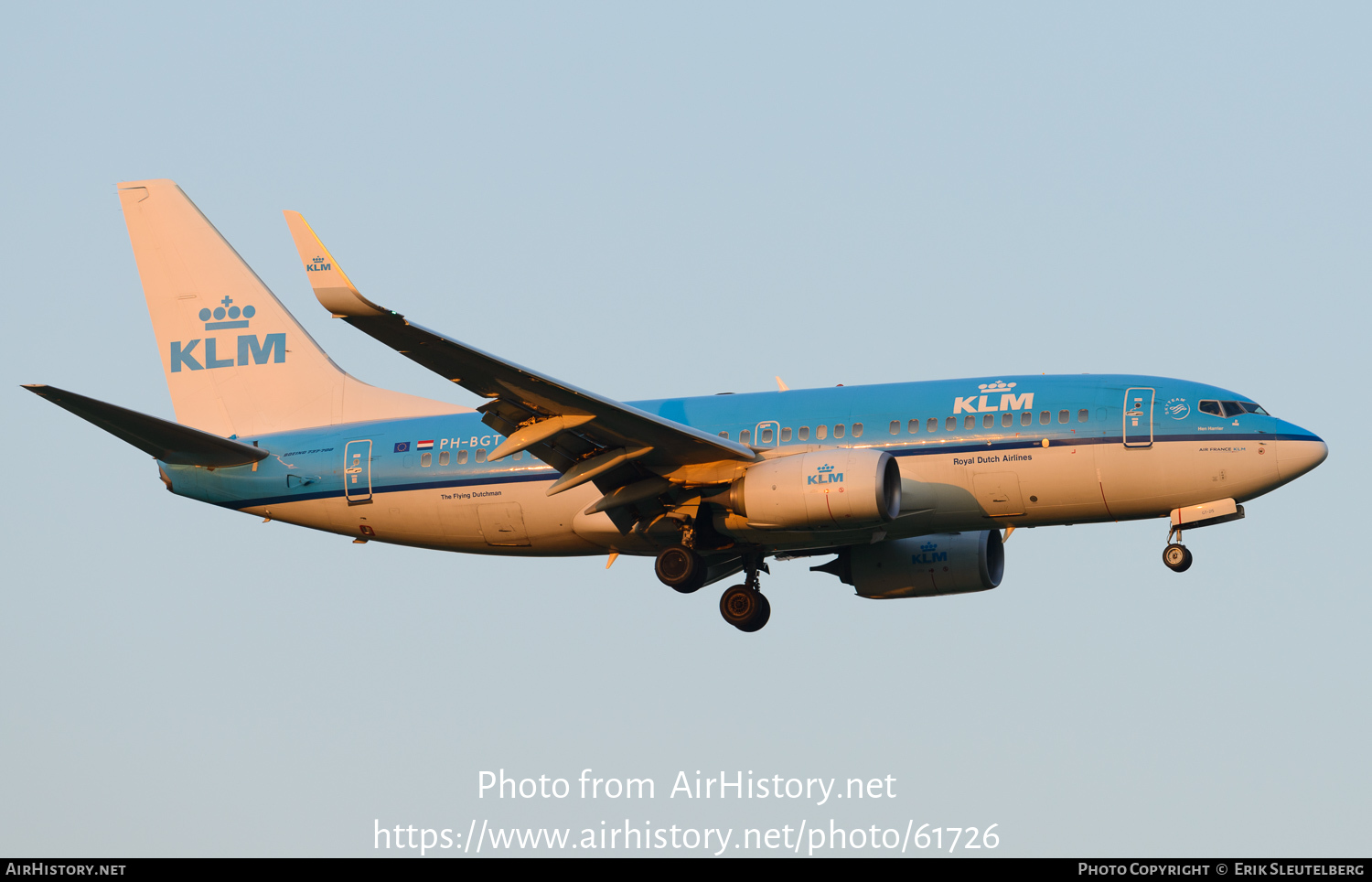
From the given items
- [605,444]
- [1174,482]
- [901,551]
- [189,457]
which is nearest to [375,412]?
[189,457]

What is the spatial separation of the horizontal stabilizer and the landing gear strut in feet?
36.3

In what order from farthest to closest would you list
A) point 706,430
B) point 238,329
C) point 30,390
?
point 238,329 < point 706,430 < point 30,390

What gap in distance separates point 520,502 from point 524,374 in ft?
20.8

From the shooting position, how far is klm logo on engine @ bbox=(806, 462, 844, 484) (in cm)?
3011

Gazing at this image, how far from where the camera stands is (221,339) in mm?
39406

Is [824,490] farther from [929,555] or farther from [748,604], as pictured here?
[929,555]

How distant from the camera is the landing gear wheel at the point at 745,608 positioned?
3531 centimetres

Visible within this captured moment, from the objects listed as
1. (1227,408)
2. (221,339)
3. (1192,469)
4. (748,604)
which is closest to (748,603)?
(748,604)

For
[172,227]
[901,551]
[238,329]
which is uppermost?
[172,227]

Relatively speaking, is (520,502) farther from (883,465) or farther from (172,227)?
(172,227)

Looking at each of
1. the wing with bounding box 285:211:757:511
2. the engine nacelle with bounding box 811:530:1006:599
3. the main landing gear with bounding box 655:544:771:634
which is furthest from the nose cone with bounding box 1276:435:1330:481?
the main landing gear with bounding box 655:544:771:634

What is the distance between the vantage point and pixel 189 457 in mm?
36500

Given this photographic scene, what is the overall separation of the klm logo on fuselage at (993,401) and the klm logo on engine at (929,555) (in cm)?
511

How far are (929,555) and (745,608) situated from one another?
14.3ft
